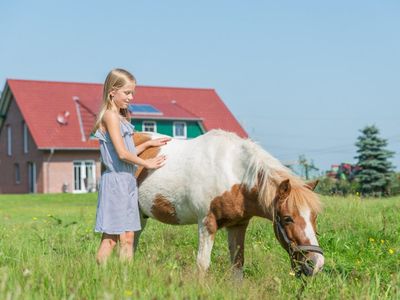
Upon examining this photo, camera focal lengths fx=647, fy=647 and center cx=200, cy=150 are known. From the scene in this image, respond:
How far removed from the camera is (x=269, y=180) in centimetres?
603

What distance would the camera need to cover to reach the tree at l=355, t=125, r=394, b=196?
33.9 metres

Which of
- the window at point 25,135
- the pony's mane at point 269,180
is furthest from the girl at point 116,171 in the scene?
the window at point 25,135

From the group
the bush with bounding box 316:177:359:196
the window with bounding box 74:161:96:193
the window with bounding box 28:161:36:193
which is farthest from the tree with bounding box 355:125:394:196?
the window with bounding box 28:161:36:193

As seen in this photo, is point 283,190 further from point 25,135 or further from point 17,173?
point 17,173

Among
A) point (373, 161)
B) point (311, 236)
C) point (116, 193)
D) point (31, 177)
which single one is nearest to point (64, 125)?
point (31, 177)

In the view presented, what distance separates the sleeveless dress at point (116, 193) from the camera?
241 inches

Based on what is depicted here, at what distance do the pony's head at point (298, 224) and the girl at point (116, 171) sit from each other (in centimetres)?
141

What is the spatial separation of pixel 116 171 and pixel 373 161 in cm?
2934

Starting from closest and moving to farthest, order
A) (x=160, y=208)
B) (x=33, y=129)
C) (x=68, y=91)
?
(x=160, y=208) < (x=33, y=129) < (x=68, y=91)

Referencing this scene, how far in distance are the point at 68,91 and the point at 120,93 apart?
126 ft

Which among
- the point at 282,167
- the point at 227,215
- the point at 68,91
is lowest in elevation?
the point at 227,215

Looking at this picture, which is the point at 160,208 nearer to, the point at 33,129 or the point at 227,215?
the point at 227,215

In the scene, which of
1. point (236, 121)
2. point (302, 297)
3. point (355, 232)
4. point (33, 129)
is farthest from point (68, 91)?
point (302, 297)

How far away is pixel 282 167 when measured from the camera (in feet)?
20.3
